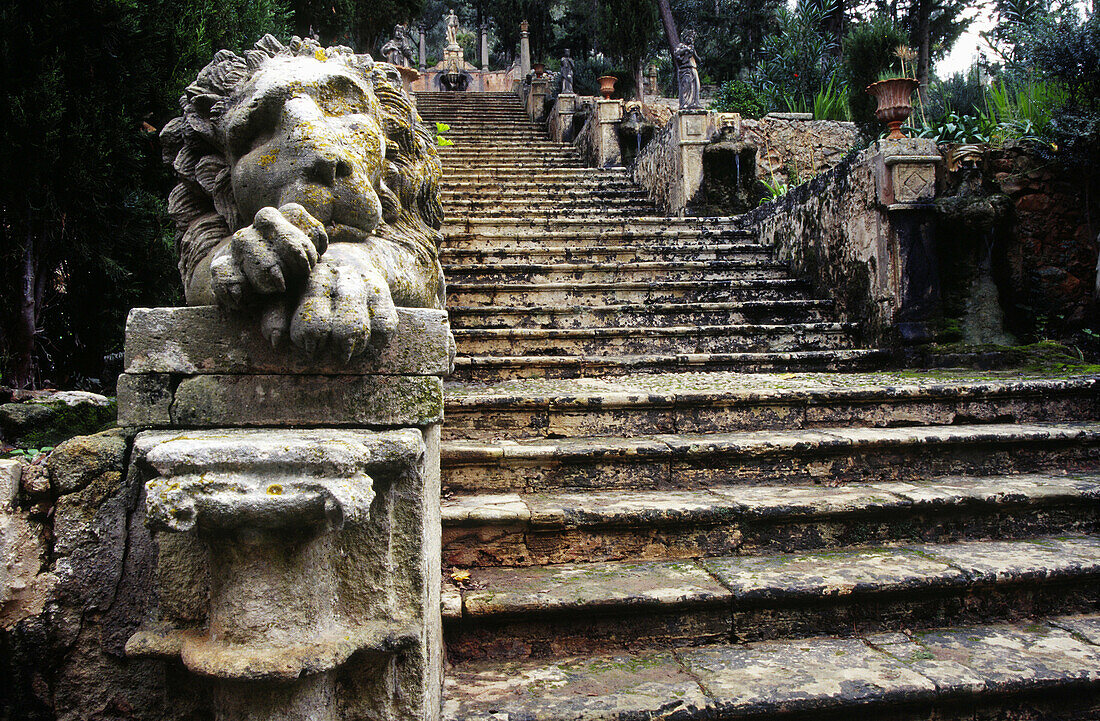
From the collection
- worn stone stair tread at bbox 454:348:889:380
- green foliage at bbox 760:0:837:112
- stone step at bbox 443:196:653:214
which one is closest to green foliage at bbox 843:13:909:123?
green foliage at bbox 760:0:837:112

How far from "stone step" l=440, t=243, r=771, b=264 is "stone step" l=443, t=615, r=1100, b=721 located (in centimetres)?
370

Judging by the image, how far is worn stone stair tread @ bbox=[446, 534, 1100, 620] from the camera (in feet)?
6.14

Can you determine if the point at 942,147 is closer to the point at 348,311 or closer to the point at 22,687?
the point at 348,311

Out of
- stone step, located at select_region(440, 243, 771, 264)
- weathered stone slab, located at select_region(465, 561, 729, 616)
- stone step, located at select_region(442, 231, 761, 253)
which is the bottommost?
weathered stone slab, located at select_region(465, 561, 729, 616)

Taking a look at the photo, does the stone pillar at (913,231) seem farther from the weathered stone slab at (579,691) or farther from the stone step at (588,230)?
the weathered stone slab at (579,691)

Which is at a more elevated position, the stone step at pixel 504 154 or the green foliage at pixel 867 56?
→ the green foliage at pixel 867 56

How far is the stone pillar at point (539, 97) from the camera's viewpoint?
516 inches

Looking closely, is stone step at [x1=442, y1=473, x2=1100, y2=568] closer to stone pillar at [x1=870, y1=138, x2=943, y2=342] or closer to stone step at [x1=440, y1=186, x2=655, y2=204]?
stone pillar at [x1=870, y1=138, x2=943, y2=342]

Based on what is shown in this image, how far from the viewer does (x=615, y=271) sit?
4.96 m

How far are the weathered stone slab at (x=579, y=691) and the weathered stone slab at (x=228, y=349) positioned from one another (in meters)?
0.88

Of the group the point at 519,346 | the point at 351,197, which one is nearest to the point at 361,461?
the point at 351,197

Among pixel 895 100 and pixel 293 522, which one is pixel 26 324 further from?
pixel 895 100

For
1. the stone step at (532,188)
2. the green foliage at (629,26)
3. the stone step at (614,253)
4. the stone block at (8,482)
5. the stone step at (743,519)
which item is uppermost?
the green foliage at (629,26)

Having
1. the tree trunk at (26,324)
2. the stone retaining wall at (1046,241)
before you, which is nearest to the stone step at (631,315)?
the stone retaining wall at (1046,241)
